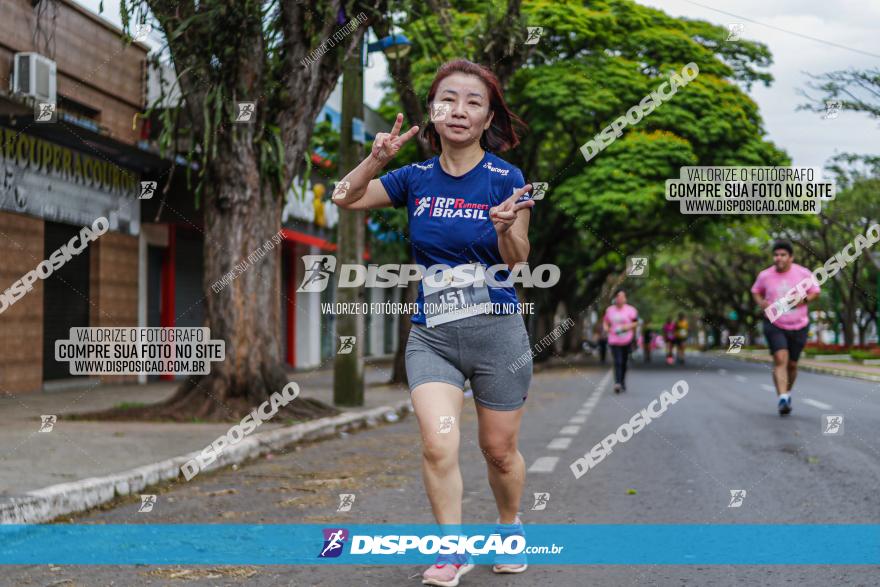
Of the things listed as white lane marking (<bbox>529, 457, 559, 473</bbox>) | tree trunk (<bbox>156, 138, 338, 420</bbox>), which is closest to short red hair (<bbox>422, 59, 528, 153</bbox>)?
white lane marking (<bbox>529, 457, 559, 473</bbox>)

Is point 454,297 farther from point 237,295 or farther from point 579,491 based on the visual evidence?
point 237,295

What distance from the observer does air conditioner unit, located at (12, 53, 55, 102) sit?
13.5 metres

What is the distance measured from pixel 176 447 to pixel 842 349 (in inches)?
1550

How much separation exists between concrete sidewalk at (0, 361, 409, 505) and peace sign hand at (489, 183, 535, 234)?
3306 mm

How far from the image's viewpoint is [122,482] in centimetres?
651

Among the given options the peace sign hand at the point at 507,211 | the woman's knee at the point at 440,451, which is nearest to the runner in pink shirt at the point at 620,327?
the woman's knee at the point at 440,451

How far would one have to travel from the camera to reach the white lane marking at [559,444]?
359 inches

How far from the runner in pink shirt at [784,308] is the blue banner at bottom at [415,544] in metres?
6.33

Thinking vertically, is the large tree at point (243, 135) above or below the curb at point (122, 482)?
above

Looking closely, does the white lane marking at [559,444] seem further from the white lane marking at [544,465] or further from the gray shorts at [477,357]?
the gray shorts at [477,357]

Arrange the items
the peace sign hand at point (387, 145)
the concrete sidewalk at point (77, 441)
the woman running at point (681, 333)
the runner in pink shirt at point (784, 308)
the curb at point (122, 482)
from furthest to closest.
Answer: the woman running at point (681, 333), the runner in pink shirt at point (784, 308), the concrete sidewalk at point (77, 441), the curb at point (122, 482), the peace sign hand at point (387, 145)

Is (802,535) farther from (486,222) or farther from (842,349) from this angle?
(842,349)

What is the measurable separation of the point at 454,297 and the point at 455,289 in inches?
1.2

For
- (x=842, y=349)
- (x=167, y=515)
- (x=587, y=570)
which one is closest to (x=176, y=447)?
(x=167, y=515)
